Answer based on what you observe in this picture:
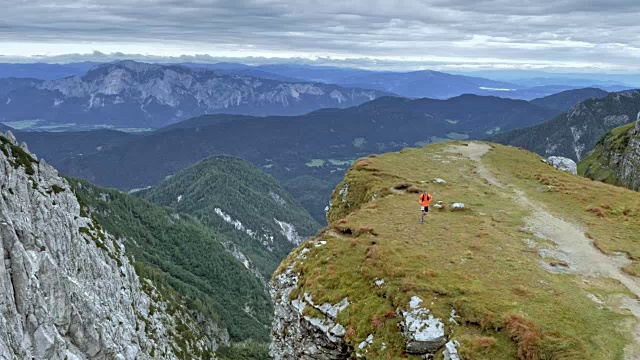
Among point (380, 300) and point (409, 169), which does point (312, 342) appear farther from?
point (409, 169)

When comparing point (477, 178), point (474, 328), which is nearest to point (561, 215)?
point (477, 178)

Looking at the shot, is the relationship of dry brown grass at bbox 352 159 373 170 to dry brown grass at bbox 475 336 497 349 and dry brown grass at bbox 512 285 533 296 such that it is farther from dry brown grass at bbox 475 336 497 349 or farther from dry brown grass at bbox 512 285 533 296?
dry brown grass at bbox 475 336 497 349

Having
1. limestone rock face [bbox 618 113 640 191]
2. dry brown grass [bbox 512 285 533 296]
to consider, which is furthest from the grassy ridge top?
dry brown grass [bbox 512 285 533 296]

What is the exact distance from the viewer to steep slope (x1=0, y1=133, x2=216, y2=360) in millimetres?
88062

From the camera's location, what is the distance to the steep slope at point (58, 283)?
88.1 metres

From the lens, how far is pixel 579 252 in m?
34.0

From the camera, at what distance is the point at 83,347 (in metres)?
104

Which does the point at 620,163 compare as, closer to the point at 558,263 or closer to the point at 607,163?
the point at 607,163

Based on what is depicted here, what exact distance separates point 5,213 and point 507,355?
106 m

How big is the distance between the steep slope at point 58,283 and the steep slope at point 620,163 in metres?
142

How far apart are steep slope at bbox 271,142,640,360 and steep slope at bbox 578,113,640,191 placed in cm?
8946

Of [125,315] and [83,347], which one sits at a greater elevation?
[83,347]

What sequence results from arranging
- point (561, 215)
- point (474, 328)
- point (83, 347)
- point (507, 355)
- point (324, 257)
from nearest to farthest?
1. point (507, 355)
2. point (474, 328)
3. point (324, 257)
4. point (561, 215)
5. point (83, 347)

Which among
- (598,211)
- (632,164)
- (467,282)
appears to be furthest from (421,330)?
(632,164)
